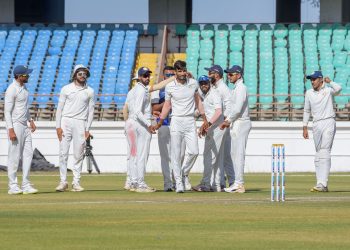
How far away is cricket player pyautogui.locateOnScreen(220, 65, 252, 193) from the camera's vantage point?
871 inches

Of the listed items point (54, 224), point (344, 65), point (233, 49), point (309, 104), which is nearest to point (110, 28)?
point (233, 49)

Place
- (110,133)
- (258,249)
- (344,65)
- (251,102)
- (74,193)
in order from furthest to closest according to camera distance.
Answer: (344,65) < (251,102) < (110,133) < (74,193) < (258,249)

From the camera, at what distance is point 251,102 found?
42.6 meters

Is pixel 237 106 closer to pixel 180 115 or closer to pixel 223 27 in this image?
pixel 180 115

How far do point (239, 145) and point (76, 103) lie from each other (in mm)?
2926

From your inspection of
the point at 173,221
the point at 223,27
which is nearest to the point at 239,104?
the point at 173,221

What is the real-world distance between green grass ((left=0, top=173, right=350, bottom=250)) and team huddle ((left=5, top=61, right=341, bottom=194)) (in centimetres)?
73

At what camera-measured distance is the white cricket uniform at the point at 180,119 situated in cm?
2191

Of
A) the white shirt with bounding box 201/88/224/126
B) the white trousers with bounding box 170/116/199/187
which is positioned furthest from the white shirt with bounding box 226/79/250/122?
the white trousers with bounding box 170/116/199/187

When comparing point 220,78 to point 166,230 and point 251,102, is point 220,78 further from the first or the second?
point 251,102

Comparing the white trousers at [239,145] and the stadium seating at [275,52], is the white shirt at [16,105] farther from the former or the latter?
the stadium seating at [275,52]

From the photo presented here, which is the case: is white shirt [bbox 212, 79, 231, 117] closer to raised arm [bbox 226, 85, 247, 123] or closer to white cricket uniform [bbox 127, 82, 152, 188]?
raised arm [bbox 226, 85, 247, 123]

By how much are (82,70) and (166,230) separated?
28.6 feet

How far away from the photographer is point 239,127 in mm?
22266
